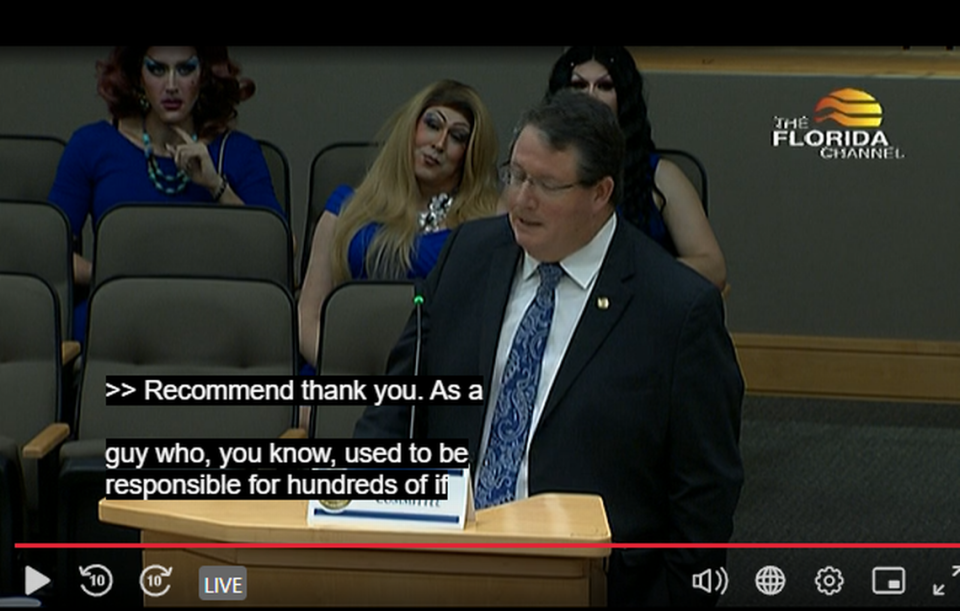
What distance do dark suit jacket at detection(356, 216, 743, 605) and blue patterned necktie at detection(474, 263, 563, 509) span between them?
0.07 feet

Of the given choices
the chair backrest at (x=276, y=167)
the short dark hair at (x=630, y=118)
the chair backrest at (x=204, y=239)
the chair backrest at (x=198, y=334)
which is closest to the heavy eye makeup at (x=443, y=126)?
the short dark hair at (x=630, y=118)

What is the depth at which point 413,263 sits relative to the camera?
348 centimetres

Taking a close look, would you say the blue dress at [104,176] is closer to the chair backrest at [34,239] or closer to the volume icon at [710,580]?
the chair backrest at [34,239]

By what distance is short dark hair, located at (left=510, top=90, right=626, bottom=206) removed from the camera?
7.15ft

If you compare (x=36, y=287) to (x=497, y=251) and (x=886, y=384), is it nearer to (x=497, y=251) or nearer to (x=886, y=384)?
(x=497, y=251)

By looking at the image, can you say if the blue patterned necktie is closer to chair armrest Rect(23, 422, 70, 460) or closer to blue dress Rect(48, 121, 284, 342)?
chair armrest Rect(23, 422, 70, 460)

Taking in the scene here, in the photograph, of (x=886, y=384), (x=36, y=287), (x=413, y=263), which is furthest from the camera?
(x=886, y=384)

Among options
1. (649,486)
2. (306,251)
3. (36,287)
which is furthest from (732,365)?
(306,251)

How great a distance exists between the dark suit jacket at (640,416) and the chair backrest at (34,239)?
172 centimetres

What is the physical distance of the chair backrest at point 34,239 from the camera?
3.75 meters

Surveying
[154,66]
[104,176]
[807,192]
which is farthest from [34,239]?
[807,192]

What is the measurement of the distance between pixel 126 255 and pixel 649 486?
5.89 feet

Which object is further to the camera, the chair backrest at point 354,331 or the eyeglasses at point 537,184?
the chair backrest at point 354,331

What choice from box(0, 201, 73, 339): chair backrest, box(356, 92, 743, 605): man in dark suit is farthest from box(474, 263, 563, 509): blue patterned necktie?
box(0, 201, 73, 339): chair backrest
